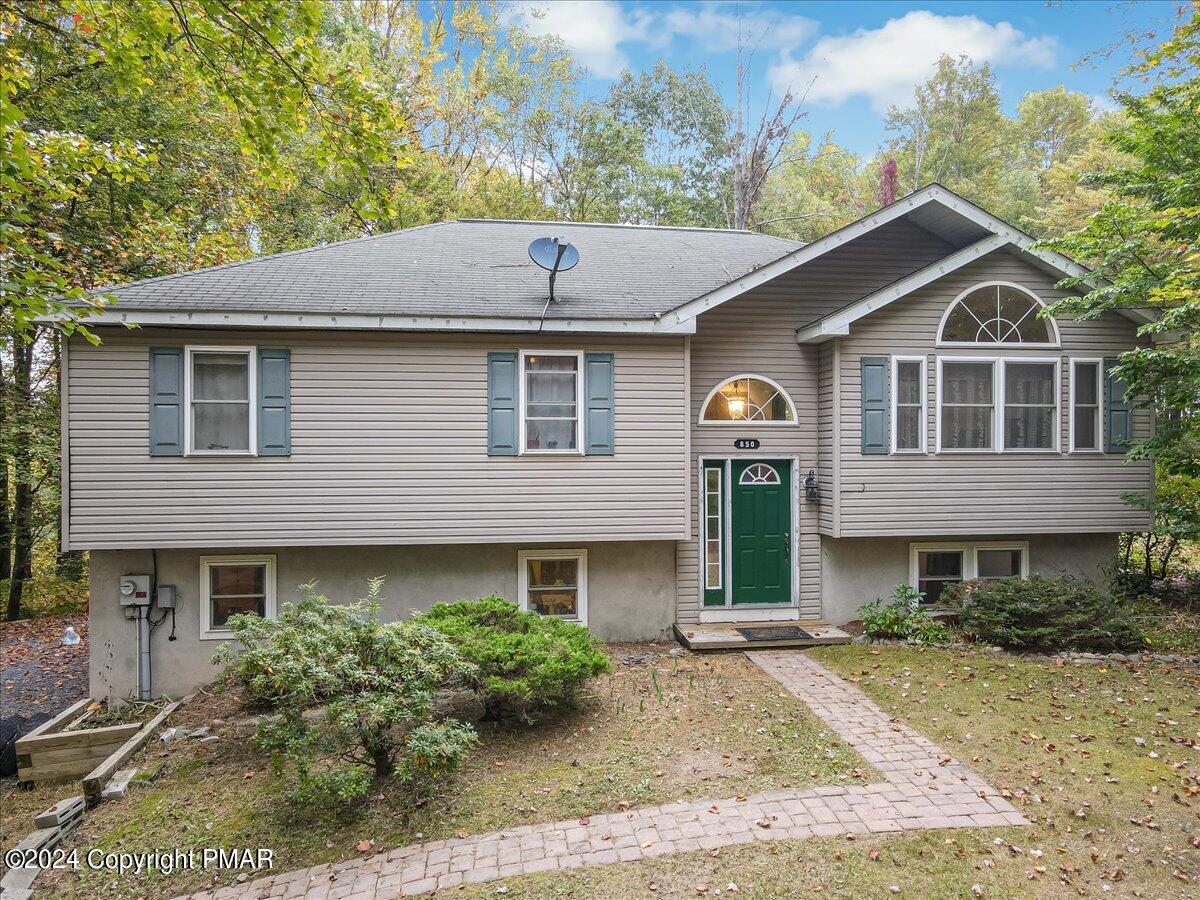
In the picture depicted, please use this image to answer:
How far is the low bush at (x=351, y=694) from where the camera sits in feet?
13.9

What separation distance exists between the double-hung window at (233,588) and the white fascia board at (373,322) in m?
3.07

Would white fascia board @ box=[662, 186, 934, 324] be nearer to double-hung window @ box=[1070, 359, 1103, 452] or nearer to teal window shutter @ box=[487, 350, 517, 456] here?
teal window shutter @ box=[487, 350, 517, 456]

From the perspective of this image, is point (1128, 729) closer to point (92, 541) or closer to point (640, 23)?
point (92, 541)

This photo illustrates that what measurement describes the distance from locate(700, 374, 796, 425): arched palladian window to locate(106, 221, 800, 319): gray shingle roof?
152 centimetres

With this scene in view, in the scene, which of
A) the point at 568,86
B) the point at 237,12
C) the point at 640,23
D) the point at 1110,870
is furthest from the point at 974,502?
the point at 640,23

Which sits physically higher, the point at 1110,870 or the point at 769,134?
the point at 769,134

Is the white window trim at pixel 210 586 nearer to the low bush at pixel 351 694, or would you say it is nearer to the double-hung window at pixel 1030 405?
the low bush at pixel 351 694

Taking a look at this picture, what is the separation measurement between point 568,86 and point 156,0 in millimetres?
18094

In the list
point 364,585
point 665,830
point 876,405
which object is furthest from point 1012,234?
point 364,585

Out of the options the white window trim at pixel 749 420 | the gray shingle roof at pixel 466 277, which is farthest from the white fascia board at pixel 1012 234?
the white window trim at pixel 749 420

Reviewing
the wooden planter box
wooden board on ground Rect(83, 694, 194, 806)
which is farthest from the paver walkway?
the wooden planter box

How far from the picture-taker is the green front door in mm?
8883

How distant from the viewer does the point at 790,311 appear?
894 centimetres

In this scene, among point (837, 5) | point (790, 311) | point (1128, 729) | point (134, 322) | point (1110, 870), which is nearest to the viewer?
point (1110, 870)
